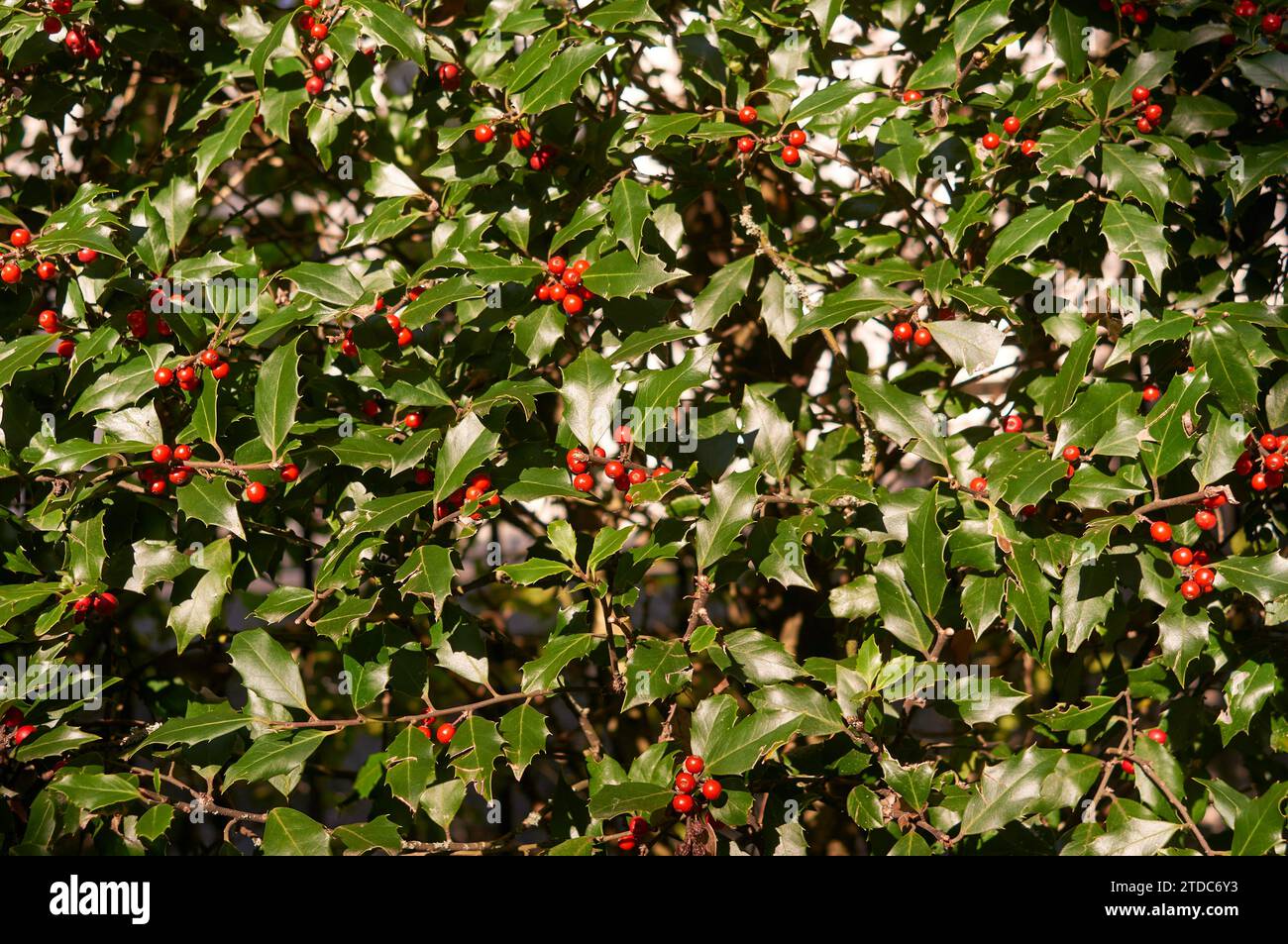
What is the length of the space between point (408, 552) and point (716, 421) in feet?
2.17

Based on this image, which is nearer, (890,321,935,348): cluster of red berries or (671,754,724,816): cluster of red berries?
(671,754,724,816): cluster of red berries

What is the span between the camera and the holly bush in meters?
1.96

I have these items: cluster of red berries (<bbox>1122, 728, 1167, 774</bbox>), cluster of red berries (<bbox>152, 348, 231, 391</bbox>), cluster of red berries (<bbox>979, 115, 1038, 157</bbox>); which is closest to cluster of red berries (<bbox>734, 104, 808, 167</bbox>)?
cluster of red berries (<bbox>979, 115, 1038, 157</bbox>)

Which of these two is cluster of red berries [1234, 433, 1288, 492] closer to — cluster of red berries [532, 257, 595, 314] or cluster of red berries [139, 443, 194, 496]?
cluster of red berries [532, 257, 595, 314]

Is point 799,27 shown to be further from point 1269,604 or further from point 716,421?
point 1269,604

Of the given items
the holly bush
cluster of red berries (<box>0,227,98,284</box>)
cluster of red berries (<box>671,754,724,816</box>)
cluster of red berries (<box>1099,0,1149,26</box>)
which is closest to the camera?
cluster of red berries (<box>671,754,724,816</box>)

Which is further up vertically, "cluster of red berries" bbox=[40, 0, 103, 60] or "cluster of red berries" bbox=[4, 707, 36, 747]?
"cluster of red berries" bbox=[40, 0, 103, 60]

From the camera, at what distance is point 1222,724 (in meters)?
2.11

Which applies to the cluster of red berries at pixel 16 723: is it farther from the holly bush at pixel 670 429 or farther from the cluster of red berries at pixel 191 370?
the cluster of red berries at pixel 191 370

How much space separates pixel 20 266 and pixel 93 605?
671 millimetres

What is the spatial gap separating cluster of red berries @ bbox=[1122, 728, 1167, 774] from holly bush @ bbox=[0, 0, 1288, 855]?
10mm

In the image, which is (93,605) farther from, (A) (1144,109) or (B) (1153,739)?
(A) (1144,109)

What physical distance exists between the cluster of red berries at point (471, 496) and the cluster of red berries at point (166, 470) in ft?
1.47
